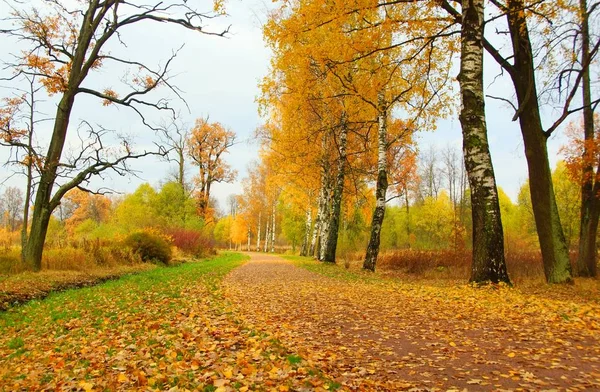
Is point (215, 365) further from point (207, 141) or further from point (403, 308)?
point (207, 141)

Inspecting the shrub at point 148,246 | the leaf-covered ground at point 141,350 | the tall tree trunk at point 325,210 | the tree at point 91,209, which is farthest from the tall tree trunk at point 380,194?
the tree at point 91,209

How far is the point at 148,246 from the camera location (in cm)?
1892

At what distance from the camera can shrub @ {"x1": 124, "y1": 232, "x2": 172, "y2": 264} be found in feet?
60.6

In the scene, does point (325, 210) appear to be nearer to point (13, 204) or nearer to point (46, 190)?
point (46, 190)

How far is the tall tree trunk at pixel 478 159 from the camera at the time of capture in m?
8.55

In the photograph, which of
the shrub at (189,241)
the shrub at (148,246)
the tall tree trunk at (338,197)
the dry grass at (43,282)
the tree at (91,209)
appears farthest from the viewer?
the tree at (91,209)

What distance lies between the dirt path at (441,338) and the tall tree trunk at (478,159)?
81 cm

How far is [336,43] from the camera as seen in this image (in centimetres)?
1012

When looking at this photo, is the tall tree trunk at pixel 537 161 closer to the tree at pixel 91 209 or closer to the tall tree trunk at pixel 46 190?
the tall tree trunk at pixel 46 190

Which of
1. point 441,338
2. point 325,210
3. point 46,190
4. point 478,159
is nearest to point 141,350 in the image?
point 441,338

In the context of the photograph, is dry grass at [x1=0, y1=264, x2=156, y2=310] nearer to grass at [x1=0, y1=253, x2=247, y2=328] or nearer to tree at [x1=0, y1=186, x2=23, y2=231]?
grass at [x1=0, y1=253, x2=247, y2=328]

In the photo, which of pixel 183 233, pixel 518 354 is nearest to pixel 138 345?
pixel 518 354

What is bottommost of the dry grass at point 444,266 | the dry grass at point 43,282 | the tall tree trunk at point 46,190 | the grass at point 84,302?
the grass at point 84,302

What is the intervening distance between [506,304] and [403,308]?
173 cm
